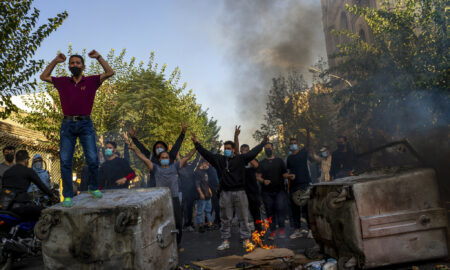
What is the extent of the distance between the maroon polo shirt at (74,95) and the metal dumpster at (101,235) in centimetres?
113

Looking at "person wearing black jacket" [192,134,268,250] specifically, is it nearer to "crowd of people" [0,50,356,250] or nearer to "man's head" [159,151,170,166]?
"crowd of people" [0,50,356,250]

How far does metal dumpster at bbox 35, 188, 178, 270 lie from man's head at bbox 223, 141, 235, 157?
3.01 m

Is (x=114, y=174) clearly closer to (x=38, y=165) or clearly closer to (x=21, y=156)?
(x=21, y=156)

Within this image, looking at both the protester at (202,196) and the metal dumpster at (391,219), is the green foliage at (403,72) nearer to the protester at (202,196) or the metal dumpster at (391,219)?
the metal dumpster at (391,219)

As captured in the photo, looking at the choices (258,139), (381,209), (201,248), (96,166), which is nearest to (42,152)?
(258,139)

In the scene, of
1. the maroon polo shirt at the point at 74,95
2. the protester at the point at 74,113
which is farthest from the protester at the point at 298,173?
the maroon polo shirt at the point at 74,95

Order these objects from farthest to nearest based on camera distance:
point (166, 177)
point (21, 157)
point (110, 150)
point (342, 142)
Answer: point (342, 142) < point (110, 150) < point (166, 177) < point (21, 157)

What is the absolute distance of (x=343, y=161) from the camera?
877cm

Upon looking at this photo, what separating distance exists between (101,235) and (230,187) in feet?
10.9

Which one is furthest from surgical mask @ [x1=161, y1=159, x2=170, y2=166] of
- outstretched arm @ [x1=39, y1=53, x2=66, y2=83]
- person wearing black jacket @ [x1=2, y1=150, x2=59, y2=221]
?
outstretched arm @ [x1=39, y1=53, x2=66, y2=83]

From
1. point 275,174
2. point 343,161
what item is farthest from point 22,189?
point 343,161

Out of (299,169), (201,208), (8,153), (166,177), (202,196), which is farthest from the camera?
(201,208)

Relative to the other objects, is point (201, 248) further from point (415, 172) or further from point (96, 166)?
point (415, 172)

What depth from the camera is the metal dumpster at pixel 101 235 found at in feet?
12.6
